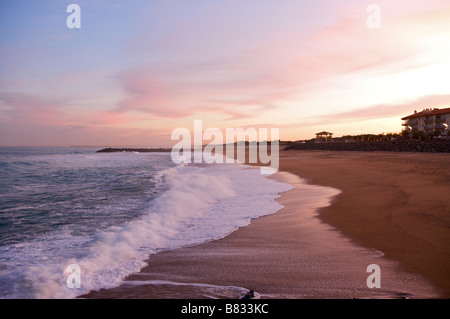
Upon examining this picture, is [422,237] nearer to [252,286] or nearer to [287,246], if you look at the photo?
[287,246]

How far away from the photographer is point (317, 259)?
15.5 ft

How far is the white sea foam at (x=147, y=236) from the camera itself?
429 centimetres

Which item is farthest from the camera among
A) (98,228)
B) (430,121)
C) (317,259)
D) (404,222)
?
(430,121)

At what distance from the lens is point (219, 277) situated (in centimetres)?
420

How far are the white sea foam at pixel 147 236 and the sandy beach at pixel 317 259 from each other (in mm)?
370

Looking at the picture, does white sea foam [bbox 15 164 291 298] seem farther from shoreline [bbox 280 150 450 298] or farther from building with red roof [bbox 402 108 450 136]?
building with red roof [bbox 402 108 450 136]

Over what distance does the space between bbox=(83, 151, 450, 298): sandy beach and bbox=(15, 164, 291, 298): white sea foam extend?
37 centimetres

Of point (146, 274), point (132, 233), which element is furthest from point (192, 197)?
point (146, 274)

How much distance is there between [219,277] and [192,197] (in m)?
7.11

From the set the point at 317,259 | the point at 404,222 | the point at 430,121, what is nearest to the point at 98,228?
the point at 317,259

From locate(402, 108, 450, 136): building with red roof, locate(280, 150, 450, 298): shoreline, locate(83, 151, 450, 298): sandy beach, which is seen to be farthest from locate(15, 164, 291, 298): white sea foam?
locate(402, 108, 450, 136): building with red roof

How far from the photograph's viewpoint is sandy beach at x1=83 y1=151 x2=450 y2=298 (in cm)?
375

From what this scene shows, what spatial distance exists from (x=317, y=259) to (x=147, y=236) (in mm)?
3744

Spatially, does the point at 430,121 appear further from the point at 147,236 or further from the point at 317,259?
the point at 147,236
